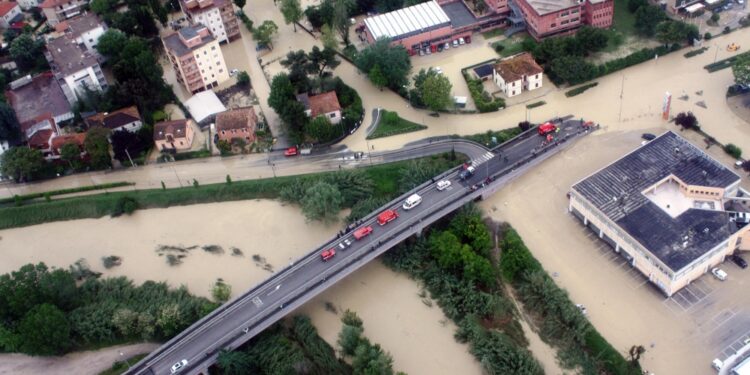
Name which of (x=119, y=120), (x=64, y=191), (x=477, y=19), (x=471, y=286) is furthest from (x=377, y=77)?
(x=64, y=191)

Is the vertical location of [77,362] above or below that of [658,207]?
below

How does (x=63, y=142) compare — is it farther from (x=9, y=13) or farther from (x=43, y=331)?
(x=9, y=13)

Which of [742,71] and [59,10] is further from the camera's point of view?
[59,10]

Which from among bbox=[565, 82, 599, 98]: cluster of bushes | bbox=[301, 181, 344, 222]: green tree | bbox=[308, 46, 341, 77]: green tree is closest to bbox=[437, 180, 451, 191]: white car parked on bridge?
bbox=[301, 181, 344, 222]: green tree

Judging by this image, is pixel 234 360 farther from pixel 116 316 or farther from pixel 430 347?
pixel 430 347

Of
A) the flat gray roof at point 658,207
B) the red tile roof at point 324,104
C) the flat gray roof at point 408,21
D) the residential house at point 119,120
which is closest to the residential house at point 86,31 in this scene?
the residential house at point 119,120

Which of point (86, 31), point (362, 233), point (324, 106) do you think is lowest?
point (362, 233)

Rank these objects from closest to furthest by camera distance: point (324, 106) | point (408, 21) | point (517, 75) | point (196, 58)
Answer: point (517, 75)
point (324, 106)
point (196, 58)
point (408, 21)
